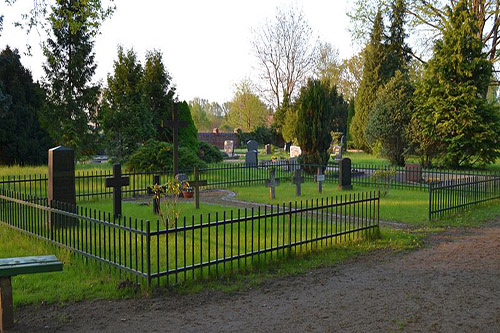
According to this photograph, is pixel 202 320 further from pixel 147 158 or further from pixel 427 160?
pixel 427 160

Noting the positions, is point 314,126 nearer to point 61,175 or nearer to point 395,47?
point 61,175

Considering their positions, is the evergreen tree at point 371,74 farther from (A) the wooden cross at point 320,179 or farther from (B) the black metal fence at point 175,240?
(B) the black metal fence at point 175,240

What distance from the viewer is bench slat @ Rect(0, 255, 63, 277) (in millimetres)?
4676

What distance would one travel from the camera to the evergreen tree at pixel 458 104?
76.1 ft

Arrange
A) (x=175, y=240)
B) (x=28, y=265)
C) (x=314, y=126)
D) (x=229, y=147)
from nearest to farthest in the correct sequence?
(x=28, y=265), (x=175, y=240), (x=314, y=126), (x=229, y=147)

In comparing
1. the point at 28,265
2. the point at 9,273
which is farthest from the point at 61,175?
the point at 9,273

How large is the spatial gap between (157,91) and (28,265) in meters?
22.3

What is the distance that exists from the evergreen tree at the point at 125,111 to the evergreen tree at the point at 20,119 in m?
3.34

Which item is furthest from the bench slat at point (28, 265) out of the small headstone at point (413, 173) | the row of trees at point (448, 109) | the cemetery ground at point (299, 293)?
the row of trees at point (448, 109)

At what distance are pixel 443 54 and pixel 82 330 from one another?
2460cm

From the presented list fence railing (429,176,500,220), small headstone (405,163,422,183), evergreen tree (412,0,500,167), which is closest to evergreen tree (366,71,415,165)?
evergreen tree (412,0,500,167)

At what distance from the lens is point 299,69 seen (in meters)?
48.6

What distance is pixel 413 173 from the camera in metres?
17.8

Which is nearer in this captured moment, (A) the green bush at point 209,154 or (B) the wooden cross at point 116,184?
(B) the wooden cross at point 116,184
